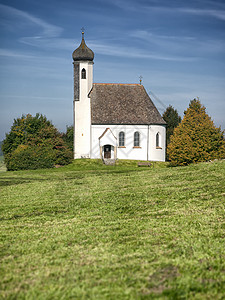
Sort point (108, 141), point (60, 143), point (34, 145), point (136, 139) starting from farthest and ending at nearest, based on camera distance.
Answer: point (136, 139), point (108, 141), point (60, 143), point (34, 145)

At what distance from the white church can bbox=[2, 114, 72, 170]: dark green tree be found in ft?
10.5

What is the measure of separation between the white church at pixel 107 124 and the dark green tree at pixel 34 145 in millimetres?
3194

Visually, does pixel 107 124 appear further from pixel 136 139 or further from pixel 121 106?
pixel 136 139

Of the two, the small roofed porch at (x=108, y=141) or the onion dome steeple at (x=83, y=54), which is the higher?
the onion dome steeple at (x=83, y=54)

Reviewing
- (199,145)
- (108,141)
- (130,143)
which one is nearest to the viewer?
(199,145)

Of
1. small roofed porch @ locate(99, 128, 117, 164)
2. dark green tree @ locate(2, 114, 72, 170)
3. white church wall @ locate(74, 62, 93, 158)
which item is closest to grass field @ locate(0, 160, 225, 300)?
Answer: dark green tree @ locate(2, 114, 72, 170)

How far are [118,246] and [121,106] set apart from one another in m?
37.9

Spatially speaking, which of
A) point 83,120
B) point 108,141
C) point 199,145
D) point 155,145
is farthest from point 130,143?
point 199,145

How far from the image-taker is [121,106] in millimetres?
44375

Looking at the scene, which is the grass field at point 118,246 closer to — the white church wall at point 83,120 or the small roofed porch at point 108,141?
the small roofed porch at point 108,141

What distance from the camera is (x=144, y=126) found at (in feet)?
144

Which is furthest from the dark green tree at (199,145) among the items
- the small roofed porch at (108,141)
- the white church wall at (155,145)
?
the small roofed porch at (108,141)

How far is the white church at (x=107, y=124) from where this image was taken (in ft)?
142

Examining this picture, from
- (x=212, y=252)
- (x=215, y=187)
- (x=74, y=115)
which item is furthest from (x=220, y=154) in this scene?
(x=212, y=252)
